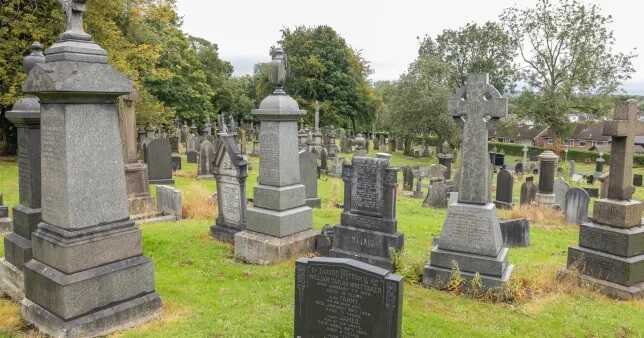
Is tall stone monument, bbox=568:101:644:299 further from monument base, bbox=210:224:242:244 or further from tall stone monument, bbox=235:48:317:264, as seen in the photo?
monument base, bbox=210:224:242:244

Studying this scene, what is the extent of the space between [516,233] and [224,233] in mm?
6143

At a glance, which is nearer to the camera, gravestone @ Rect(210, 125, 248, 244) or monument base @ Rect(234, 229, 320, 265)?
monument base @ Rect(234, 229, 320, 265)

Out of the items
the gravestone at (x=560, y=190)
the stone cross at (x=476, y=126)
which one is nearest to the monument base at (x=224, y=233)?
the stone cross at (x=476, y=126)

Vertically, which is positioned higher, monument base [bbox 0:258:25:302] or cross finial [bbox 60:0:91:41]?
cross finial [bbox 60:0:91:41]

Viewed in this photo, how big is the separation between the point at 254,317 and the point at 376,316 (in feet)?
7.10

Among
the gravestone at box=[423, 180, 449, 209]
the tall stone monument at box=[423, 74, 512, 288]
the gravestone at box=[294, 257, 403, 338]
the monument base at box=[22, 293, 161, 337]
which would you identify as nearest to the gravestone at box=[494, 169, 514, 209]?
the gravestone at box=[423, 180, 449, 209]

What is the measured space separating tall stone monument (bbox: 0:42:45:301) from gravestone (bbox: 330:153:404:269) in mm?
4567

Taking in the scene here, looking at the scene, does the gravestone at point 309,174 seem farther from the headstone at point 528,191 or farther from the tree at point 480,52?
the tree at point 480,52

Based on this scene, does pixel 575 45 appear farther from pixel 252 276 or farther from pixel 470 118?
pixel 252 276

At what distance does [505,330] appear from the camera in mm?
5426

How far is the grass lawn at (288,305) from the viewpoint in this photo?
17.2ft

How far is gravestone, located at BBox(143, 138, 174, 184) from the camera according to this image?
15867 mm

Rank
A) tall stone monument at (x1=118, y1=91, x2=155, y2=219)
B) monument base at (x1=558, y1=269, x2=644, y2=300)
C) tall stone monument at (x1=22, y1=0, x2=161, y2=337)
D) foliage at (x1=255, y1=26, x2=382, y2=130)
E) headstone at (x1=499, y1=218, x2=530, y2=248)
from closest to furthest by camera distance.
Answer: tall stone monument at (x1=22, y1=0, x2=161, y2=337) → monument base at (x1=558, y1=269, x2=644, y2=300) → headstone at (x1=499, y1=218, x2=530, y2=248) → tall stone monument at (x1=118, y1=91, x2=155, y2=219) → foliage at (x1=255, y1=26, x2=382, y2=130)

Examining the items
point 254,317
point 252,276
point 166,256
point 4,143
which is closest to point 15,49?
point 4,143
